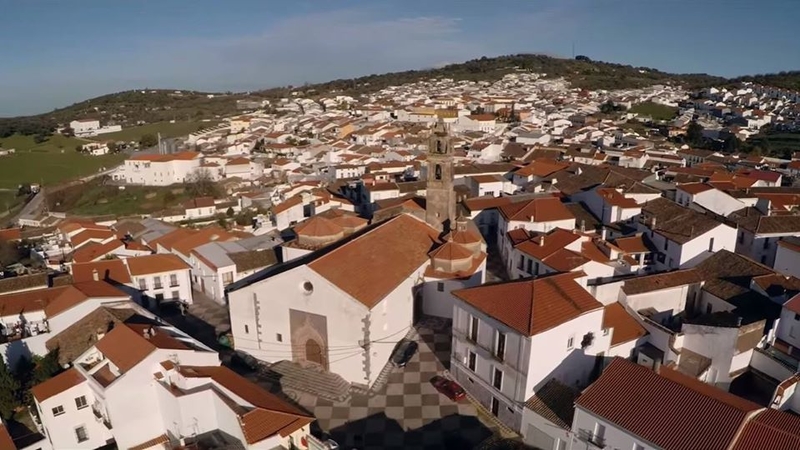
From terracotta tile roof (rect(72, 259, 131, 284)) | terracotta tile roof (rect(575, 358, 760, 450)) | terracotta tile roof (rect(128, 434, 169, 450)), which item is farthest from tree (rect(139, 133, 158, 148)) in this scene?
terracotta tile roof (rect(575, 358, 760, 450))

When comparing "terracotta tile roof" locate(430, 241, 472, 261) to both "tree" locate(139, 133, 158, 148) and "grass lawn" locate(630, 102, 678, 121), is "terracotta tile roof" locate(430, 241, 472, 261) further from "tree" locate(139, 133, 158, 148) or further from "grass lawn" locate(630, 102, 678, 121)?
"tree" locate(139, 133, 158, 148)

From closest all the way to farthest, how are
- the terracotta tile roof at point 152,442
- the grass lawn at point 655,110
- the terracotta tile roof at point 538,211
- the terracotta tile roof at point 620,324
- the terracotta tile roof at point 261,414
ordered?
the terracotta tile roof at point 261,414 < the terracotta tile roof at point 152,442 < the terracotta tile roof at point 620,324 < the terracotta tile roof at point 538,211 < the grass lawn at point 655,110

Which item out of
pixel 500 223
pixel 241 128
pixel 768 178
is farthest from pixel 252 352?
pixel 241 128

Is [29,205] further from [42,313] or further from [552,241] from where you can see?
[552,241]

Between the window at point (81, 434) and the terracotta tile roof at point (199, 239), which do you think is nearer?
the window at point (81, 434)

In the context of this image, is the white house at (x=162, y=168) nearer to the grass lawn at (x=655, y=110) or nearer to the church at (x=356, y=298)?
the church at (x=356, y=298)

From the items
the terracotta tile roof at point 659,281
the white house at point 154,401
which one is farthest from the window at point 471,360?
the terracotta tile roof at point 659,281

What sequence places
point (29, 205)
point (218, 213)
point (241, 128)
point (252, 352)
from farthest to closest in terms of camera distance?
1. point (241, 128)
2. point (29, 205)
3. point (218, 213)
4. point (252, 352)

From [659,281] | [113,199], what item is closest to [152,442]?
[659,281]
